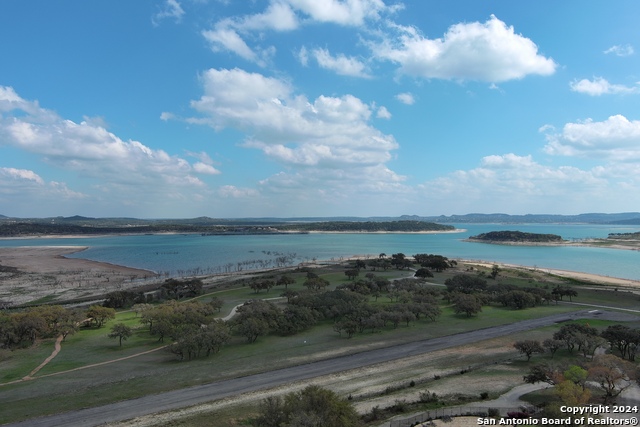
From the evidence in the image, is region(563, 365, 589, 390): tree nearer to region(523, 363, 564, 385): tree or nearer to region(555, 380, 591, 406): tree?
region(523, 363, 564, 385): tree

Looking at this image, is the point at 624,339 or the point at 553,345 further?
the point at 624,339

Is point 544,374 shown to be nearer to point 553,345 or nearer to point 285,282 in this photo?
point 553,345

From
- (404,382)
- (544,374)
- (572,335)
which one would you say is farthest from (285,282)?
(544,374)

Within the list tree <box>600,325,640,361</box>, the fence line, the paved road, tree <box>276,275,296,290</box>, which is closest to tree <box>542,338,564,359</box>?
tree <box>600,325,640,361</box>

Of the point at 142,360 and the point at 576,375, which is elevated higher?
the point at 576,375

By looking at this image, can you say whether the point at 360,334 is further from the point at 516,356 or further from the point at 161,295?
the point at 161,295

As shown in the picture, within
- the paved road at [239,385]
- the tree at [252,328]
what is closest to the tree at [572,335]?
the paved road at [239,385]

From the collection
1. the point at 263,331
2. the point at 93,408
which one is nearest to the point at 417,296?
the point at 263,331
